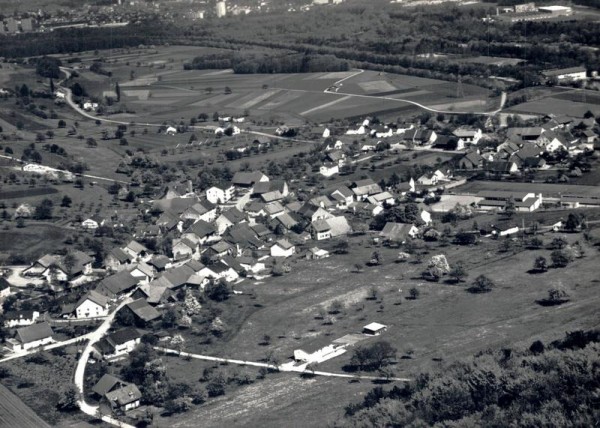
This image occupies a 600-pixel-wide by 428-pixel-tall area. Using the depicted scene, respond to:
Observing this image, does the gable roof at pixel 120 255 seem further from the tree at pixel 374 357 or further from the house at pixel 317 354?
the tree at pixel 374 357

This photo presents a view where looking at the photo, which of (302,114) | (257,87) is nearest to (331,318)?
(302,114)

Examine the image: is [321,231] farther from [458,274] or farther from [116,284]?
[116,284]

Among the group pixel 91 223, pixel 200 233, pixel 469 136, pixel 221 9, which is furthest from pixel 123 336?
pixel 221 9

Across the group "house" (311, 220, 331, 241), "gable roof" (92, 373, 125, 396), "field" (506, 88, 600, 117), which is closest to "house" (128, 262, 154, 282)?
"house" (311, 220, 331, 241)

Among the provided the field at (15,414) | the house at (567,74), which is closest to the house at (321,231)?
the field at (15,414)

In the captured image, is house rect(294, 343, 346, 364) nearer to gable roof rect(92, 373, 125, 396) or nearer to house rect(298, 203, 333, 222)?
gable roof rect(92, 373, 125, 396)
